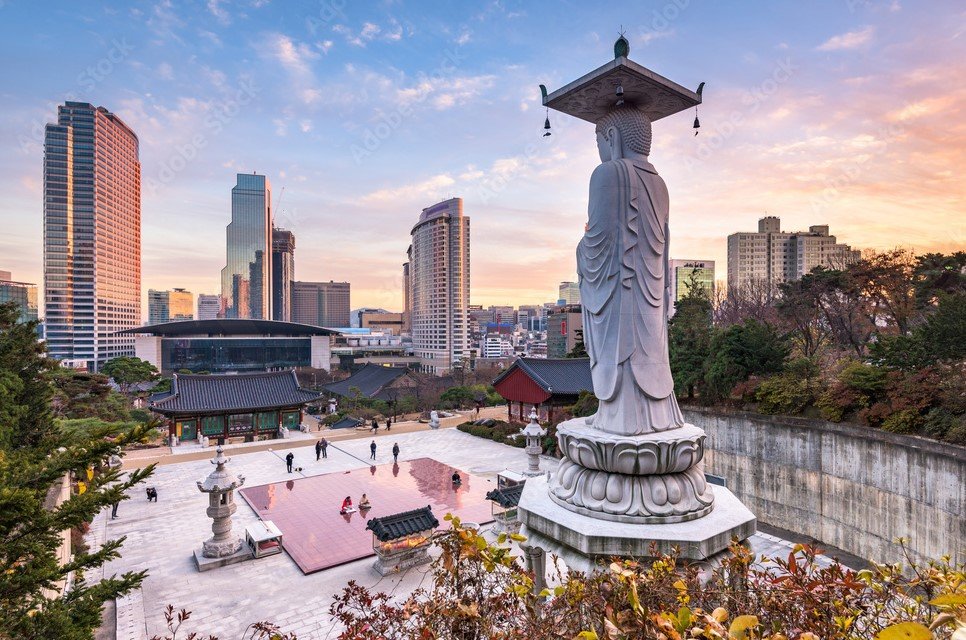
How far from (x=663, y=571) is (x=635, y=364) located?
10.9 ft

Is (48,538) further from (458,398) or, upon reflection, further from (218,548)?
(458,398)

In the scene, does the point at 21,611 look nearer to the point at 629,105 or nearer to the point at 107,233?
the point at 629,105

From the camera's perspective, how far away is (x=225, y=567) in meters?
11.4

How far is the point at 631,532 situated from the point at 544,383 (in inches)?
806

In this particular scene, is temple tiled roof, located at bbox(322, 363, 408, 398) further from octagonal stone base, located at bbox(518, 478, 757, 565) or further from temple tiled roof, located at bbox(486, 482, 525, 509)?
octagonal stone base, located at bbox(518, 478, 757, 565)

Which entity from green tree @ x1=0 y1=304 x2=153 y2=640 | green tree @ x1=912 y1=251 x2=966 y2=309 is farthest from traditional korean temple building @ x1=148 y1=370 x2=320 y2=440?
green tree @ x1=912 y1=251 x2=966 y2=309

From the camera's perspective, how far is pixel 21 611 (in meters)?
3.85

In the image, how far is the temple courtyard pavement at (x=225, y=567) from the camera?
9.12m

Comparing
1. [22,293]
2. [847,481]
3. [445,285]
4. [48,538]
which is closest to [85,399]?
[48,538]

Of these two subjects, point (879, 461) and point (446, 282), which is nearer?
point (879, 461)

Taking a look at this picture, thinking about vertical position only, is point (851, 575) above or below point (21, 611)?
above

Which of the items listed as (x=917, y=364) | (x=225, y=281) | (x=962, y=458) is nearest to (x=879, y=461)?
(x=962, y=458)

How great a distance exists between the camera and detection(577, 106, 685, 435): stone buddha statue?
6.11m

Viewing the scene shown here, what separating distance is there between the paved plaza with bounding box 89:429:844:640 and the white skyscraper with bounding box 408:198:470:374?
2068 inches
